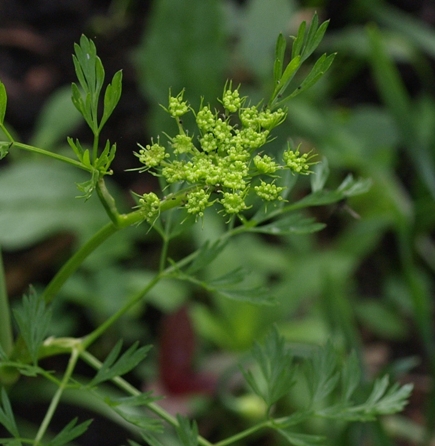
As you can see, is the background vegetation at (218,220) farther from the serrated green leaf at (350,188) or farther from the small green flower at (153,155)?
the small green flower at (153,155)

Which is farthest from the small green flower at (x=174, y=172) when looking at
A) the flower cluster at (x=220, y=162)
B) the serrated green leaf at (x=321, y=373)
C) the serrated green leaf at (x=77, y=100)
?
the serrated green leaf at (x=321, y=373)

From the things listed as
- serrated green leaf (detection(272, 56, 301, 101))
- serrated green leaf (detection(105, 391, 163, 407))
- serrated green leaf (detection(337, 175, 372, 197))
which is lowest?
serrated green leaf (detection(105, 391, 163, 407))

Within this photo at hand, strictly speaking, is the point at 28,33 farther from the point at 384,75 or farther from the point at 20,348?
the point at 20,348

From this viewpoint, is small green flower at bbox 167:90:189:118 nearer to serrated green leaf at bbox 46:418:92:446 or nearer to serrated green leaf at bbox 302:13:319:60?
serrated green leaf at bbox 302:13:319:60

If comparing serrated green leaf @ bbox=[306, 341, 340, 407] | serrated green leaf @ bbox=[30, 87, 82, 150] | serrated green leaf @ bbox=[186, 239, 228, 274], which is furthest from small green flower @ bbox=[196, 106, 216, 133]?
serrated green leaf @ bbox=[30, 87, 82, 150]

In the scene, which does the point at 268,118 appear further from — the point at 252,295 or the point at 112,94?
the point at 252,295

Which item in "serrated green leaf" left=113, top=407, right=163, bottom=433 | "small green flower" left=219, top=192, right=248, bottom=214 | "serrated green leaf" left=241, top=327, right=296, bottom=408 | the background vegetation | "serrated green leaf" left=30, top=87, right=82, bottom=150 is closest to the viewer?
"small green flower" left=219, top=192, right=248, bottom=214

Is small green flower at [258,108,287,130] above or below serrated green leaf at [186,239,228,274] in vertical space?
above

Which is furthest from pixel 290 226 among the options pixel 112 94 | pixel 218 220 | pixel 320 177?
pixel 218 220
